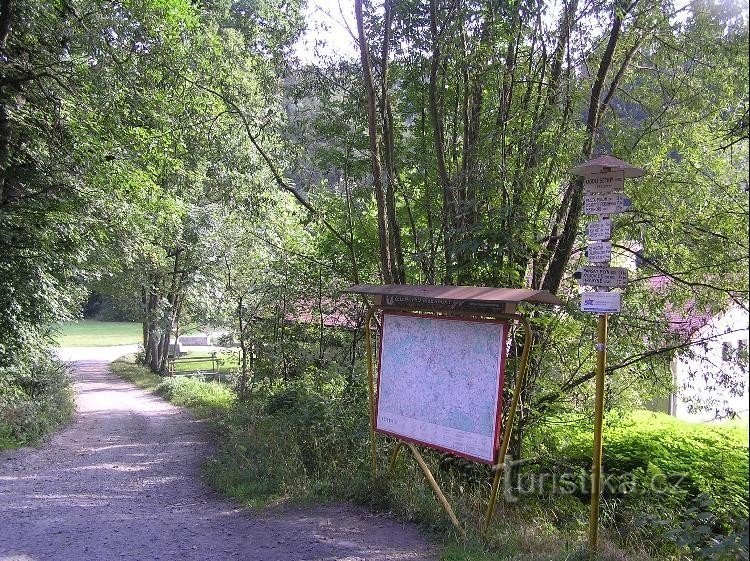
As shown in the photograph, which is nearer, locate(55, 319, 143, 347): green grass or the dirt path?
the dirt path

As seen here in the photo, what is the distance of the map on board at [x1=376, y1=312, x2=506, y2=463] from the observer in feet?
17.5

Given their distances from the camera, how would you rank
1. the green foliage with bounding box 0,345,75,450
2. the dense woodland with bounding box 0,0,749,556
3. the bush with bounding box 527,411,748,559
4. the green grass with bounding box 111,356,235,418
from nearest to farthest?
1. the bush with bounding box 527,411,748,559
2. the dense woodland with bounding box 0,0,749,556
3. the green foliage with bounding box 0,345,75,450
4. the green grass with bounding box 111,356,235,418

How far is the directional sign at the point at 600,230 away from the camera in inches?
192

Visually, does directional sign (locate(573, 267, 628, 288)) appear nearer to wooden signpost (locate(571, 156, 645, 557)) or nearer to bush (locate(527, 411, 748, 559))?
wooden signpost (locate(571, 156, 645, 557))

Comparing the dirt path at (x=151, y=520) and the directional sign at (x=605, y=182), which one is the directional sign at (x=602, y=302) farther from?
the dirt path at (x=151, y=520)

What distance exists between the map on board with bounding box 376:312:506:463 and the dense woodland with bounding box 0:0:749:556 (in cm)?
111

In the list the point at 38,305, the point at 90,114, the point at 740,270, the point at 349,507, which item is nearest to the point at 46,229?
the point at 38,305

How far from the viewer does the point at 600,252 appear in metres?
4.89

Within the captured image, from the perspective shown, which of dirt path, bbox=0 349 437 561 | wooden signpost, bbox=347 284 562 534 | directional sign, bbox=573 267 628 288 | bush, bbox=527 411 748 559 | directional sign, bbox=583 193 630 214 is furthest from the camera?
bush, bbox=527 411 748 559

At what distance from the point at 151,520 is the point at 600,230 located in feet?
18.2

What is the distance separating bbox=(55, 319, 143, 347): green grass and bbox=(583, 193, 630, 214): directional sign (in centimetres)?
4269

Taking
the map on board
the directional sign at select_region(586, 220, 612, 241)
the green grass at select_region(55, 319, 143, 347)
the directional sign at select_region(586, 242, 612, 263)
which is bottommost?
the green grass at select_region(55, 319, 143, 347)

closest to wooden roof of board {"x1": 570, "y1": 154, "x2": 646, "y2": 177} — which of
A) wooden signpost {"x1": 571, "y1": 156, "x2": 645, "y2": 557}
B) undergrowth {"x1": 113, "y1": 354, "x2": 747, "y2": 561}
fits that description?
wooden signpost {"x1": 571, "y1": 156, "x2": 645, "y2": 557}

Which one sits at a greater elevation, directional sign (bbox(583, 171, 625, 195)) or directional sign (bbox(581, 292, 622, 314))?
directional sign (bbox(583, 171, 625, 195))
